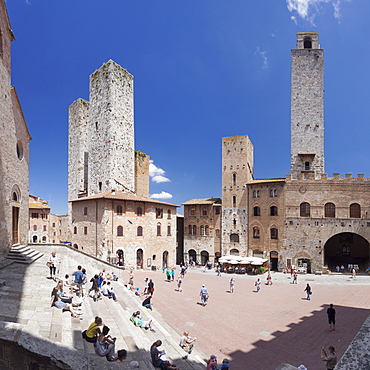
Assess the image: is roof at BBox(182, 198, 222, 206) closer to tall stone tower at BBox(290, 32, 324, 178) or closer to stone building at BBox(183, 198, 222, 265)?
stone building at BBox(183, 198, 222, 265)

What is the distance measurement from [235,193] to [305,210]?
9534 mm

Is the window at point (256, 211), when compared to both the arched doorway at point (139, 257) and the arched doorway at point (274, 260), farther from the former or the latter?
the arched doorway at point (139, 257)

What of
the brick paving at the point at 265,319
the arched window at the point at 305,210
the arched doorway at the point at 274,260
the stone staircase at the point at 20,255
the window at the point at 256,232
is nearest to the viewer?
the brick paving at the point at 265,319

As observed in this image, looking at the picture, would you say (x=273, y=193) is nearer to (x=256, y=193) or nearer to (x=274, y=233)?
(x=256, y=193)

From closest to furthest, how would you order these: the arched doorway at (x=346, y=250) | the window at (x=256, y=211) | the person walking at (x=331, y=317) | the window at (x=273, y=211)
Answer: the person walking at (x=331, y=317), the window at (x=273, y=211), the arched doorway at (x=346, y=250), the window at (x=256, y=211)

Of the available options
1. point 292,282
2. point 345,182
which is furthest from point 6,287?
point 345,182

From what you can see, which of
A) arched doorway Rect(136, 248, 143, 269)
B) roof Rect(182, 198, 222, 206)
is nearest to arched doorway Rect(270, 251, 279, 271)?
roof Rect(182, 198, 222, 206)

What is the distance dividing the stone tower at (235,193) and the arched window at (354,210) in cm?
1278

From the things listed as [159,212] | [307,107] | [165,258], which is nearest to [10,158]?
[159,212]

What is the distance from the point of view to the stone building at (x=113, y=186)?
30.3m

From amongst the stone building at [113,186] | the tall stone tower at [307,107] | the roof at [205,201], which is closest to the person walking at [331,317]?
the stone building at [113,186]

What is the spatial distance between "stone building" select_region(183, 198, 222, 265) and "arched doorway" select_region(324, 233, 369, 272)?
15.3 metres

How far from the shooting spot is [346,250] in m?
39.0

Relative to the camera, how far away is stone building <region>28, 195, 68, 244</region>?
49.1 metres
